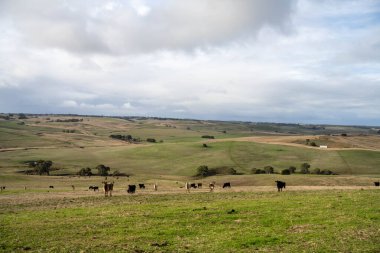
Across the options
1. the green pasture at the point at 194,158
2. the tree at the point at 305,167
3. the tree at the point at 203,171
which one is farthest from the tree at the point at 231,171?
the tree at the point at 305,167

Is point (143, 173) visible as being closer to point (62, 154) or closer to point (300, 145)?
point (62, 154)

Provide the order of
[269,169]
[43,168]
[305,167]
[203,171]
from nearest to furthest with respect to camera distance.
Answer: [203,171] < [43,168] < [269,169] < [305,167]

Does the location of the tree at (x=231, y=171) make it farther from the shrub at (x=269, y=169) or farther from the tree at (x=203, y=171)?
the shrub at (x=269, y=169)

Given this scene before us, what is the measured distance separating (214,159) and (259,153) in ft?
49.5

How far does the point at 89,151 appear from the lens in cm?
12812

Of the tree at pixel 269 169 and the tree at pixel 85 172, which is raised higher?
the tree at pixel 269 169

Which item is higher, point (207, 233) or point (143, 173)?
point (207, 233)

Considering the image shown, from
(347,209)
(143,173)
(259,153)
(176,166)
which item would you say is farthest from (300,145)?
(347,209)

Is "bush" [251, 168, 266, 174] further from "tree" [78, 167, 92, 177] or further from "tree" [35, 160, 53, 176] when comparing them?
"tree" [35, 160, 53, 176]

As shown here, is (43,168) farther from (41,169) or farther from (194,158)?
(194,158)

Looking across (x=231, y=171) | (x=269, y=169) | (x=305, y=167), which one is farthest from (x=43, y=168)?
(x=305, y=167)

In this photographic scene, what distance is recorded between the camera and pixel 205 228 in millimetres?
20188

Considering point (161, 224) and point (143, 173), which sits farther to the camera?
point (143, 173)

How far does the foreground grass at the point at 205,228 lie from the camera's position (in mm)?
16438
